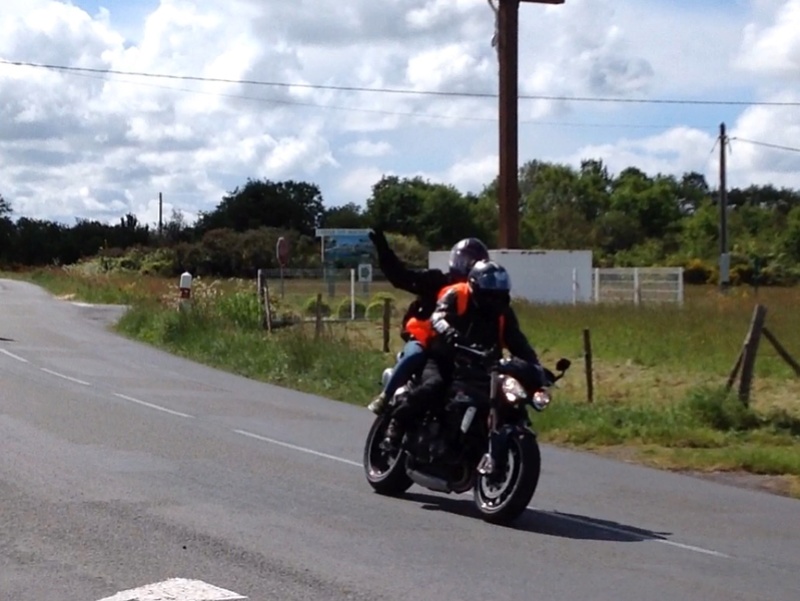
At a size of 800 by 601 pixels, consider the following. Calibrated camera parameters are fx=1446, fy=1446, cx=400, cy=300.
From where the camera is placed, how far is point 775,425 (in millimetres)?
17484

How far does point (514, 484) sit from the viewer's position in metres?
10.1

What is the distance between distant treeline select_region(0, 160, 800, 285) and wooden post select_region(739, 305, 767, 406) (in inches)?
1910

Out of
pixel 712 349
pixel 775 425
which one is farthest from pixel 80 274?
pixel 775 425

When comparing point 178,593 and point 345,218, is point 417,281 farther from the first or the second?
point 345,218

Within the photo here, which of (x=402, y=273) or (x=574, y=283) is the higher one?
(x=402, y=273)

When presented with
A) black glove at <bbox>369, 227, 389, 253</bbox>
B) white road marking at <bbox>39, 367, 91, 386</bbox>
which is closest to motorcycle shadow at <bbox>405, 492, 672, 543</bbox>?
black glove at <bbox>369, 227, 389, 253</bbox>

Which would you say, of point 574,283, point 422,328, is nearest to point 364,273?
point 574,283

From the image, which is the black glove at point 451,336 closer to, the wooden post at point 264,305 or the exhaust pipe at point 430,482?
the exhaust pipe at point 430,482

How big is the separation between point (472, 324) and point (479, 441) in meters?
0.87

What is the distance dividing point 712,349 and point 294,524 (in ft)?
56.9

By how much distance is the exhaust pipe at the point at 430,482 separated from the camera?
10.9 metres

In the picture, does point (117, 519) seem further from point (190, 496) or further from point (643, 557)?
point (643, 557)

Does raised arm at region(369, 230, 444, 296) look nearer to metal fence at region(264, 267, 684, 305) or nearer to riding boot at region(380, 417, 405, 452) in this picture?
riding boot at region(380, 417, 405, 452)

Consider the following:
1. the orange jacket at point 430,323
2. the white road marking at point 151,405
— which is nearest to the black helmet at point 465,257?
the orange jacket at point 430,323
